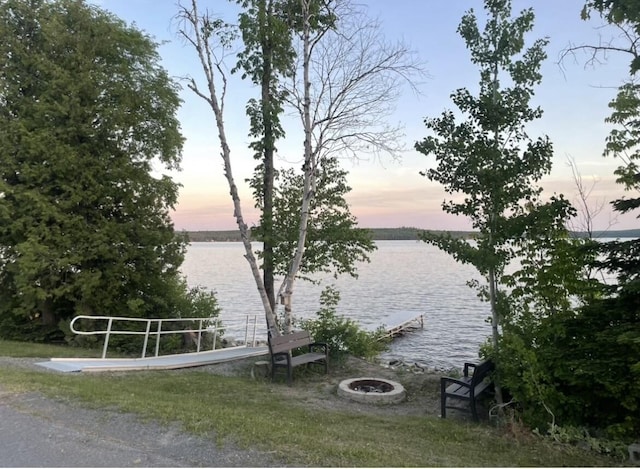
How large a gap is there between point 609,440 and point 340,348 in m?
5.76

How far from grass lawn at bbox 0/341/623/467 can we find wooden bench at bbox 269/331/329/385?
897 millimetres

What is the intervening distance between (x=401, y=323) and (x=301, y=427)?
19.2 metres

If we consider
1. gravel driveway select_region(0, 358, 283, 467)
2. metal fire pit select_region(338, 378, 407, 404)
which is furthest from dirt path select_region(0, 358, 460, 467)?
metal fire pit select_region(338, 378, 407, 404)

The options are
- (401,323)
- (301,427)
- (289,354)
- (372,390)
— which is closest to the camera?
(301,427)

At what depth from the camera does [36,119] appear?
11.9 metres

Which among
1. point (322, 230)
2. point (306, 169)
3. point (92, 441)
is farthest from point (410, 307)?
point (92, 441)

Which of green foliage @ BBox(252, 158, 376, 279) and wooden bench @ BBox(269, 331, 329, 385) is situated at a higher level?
green foliage @ BBox(252, 158, 376, 279)

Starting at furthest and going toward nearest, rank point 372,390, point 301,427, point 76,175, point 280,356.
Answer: point 76,175 < point 280,356 < point 372,390 < point 301,427

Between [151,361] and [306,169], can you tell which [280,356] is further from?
[306,169]

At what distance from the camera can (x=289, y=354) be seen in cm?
828

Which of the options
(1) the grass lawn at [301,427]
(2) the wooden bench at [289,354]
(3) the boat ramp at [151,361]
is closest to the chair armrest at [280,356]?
(2) the wooden bench at [289,354]

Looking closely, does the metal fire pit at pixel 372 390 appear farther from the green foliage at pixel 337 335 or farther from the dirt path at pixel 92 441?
the dirt path at pixel 92 441

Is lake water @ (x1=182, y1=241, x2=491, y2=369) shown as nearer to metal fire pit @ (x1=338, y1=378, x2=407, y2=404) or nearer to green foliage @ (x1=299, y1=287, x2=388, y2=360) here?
green foliage @ (x1=299, y1=287, x2=388, y2=360)

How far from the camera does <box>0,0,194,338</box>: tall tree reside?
456 inches
